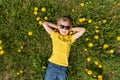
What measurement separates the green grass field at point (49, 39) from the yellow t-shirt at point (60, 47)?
0.17 m

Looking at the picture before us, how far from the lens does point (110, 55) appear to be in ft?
15.6

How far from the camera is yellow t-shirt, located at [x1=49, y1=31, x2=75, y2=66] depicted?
15.2ft

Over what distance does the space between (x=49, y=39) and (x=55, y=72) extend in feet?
1.94

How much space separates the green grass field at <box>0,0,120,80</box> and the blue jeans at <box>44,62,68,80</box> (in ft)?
0.45

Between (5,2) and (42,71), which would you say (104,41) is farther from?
(5,2)

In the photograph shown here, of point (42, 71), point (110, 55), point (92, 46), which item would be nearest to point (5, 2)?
point (42, 71)

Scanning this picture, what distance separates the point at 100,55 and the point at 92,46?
20 cm

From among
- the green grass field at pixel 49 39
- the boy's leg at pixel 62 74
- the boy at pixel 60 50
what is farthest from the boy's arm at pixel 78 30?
the boy's leg at pixel 62 74

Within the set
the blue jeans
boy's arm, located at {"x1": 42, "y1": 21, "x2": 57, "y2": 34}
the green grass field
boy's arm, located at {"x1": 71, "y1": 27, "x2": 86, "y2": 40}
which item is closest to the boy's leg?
the blue jeans

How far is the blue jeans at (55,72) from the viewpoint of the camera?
458 cm

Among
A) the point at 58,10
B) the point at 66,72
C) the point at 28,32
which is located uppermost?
the point at 58,10

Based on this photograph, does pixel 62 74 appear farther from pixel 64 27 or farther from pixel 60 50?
pixel 64 27

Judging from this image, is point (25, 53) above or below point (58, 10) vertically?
below

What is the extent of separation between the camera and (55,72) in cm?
459
